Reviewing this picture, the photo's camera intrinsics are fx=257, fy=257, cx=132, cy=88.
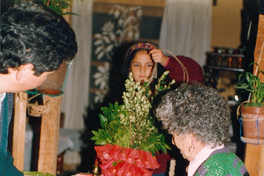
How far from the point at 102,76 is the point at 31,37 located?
345cm

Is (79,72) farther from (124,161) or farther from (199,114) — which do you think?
(199,114)

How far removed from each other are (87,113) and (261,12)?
11.3 ft

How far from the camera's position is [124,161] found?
133 cm

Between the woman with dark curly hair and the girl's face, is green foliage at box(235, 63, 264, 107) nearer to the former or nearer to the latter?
the girl's face

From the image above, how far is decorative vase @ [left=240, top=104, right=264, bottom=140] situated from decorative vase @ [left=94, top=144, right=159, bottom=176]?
2.13 ft

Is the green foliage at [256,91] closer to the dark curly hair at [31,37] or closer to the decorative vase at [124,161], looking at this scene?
the decorative vase at [124,161]

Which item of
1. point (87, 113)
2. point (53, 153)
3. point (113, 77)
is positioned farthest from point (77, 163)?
point (53, 153)

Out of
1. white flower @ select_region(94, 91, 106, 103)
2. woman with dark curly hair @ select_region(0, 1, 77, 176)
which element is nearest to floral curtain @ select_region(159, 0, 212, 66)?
white flower @ select_region(94, 91, 106, 103)

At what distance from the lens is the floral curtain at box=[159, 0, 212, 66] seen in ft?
13.3

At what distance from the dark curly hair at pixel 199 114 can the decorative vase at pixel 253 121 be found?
0.44 m

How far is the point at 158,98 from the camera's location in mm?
1549

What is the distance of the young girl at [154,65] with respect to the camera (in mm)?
2033

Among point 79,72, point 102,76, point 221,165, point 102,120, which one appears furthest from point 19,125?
point 102,76

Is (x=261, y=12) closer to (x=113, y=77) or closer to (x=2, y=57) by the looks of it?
(x=2, y=57)
